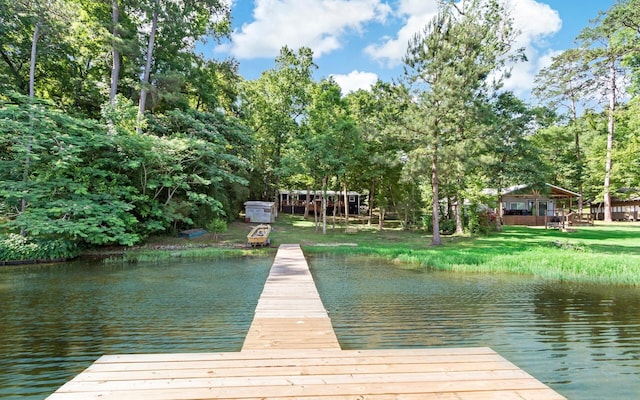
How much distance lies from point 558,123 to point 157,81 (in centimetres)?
3887

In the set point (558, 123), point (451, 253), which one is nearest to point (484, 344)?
point (451, 253)

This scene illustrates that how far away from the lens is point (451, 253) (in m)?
11.5

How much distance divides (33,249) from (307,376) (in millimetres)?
12095

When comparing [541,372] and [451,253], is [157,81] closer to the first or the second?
[451,253]

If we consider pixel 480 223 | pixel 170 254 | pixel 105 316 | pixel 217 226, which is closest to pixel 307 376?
pixel 105 316

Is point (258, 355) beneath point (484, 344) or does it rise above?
above

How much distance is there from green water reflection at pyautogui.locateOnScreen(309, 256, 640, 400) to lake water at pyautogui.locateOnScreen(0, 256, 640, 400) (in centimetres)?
2

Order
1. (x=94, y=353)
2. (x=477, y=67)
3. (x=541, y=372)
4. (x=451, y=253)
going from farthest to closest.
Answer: (x=477, y=67) → (x=451, y=253) → (x=94, y=353) → (x=541, y=372)

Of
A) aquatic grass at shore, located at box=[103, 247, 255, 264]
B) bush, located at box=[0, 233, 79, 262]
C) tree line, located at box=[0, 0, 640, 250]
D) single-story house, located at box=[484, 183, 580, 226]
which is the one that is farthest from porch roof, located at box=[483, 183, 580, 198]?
bush, located at box=[0, 233, 79, 262]

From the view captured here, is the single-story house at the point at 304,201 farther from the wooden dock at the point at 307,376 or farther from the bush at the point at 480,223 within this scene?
the wooden dock at the point at 307,376

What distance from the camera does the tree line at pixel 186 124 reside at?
1200cm

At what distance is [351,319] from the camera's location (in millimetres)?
5277

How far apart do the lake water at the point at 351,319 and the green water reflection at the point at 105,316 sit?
0.7 inches

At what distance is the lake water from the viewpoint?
12.1 ft
